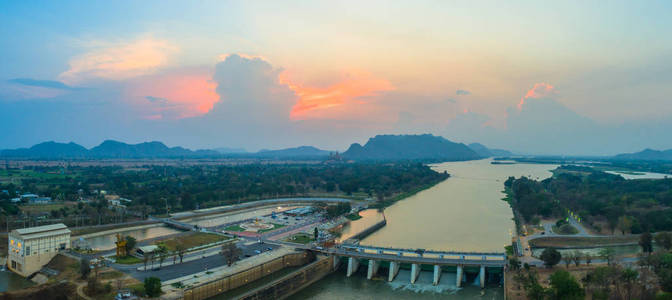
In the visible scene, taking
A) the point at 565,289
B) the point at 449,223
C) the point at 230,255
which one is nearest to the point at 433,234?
the point at 449,223

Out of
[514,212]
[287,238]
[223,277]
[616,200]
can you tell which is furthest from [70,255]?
[616,200]

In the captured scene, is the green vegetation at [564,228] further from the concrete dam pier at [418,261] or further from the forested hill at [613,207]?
the concrete dam pier at [418,261]

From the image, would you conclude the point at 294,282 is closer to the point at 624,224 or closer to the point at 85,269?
the point at 85,269

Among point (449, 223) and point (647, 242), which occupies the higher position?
point (647, 242)

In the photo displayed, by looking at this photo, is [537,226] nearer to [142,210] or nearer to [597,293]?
[597,293]

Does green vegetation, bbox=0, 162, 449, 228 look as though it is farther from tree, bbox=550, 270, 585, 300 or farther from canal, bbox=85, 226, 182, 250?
tree, bbox=550, 270, 585, 300

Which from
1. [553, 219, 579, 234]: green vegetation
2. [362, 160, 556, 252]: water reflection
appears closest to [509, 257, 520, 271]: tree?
[362, 160, 556, 252]: water reflection
